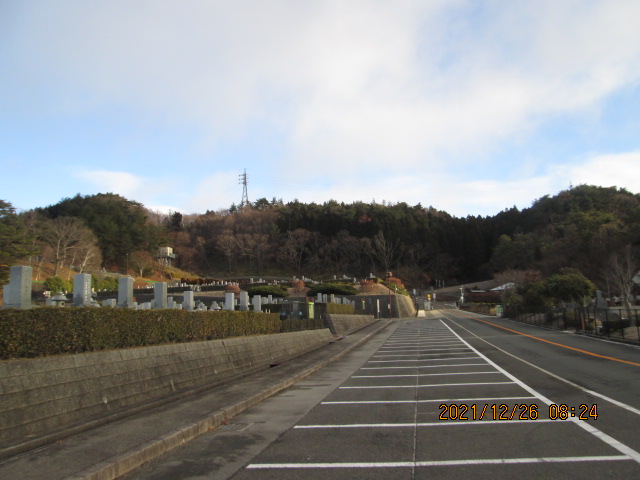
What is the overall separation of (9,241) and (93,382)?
6735 millimetres

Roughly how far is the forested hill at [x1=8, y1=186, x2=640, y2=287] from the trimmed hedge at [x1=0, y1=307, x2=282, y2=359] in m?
75.0

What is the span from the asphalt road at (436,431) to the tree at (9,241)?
7730mm

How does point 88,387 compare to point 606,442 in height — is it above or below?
above

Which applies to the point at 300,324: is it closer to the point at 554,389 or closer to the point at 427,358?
the point at 427,358

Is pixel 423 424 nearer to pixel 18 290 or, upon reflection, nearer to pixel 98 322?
pixel 98 322

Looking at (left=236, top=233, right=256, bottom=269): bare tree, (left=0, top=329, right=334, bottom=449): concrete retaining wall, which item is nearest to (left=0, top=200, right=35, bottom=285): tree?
(left=0, top=329, right=334, bottom=449): concrete retaining wall

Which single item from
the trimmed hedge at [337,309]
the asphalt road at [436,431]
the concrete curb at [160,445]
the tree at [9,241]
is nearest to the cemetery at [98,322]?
the tree at [9,241]

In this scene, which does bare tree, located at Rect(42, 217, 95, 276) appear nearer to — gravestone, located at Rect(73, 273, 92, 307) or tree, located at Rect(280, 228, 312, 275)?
gravestone, located at Rect(73, 273, 92, 307)

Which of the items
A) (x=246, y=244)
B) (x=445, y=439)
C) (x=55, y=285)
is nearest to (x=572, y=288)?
(x=445, y=439)

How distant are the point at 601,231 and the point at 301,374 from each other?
6823cm

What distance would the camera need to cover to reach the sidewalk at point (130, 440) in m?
4.93

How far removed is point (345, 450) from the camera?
6027 millimetres

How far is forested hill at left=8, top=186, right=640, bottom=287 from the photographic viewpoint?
280ft

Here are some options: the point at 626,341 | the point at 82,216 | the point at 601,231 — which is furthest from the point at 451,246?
the point at 626,341
